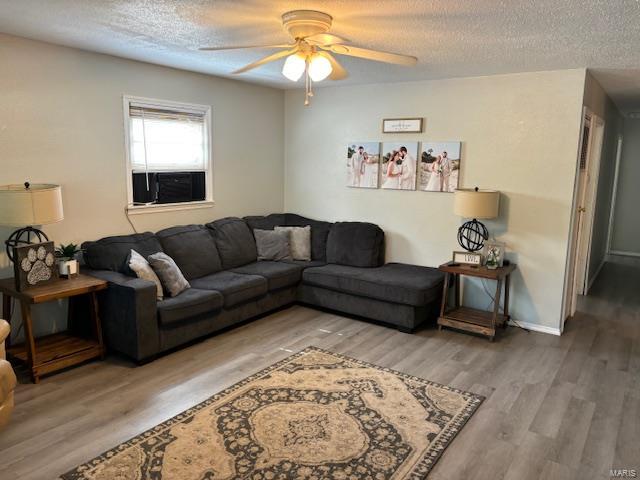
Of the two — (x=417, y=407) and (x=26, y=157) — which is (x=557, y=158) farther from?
(x=26, y=157)

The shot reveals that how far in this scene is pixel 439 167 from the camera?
4.79 m

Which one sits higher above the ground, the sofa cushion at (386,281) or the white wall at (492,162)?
the white wall at (492,162)

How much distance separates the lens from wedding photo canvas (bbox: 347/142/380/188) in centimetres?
521

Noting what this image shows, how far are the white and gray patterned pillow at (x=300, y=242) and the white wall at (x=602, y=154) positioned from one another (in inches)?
118

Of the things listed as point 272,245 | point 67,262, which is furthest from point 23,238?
point 272,245

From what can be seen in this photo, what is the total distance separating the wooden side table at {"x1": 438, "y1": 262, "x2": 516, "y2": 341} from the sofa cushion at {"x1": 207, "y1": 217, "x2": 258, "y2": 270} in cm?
203

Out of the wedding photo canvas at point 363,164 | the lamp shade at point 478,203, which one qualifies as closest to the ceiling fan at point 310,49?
the lamp shade at point 478,203

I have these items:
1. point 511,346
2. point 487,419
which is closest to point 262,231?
point 511,346

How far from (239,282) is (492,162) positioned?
2.63 metres

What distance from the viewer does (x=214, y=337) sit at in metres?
4.14

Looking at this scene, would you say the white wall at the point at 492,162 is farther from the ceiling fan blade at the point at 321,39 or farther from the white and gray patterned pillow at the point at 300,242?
the ceiling fan blade at the point at 321,39

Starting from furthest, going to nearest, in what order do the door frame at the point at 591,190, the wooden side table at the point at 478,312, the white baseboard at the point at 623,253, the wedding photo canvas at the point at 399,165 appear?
1. the white baseboard at the point at 623,253
2. the wedding photo canvas at the point at 399,165
3. the door frame at the point at 591,190
4. the wooden side table at the point at 478,312

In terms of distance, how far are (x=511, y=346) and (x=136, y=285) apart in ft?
10.1

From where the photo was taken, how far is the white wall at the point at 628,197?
7671mm
